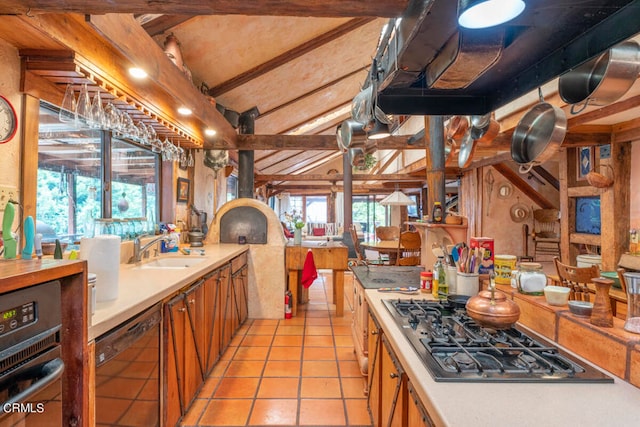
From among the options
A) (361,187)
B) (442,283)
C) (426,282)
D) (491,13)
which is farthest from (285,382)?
(361,187)

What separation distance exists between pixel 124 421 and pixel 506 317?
1643mm

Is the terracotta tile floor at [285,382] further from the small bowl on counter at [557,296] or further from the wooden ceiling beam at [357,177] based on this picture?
the wooden ceiling beam at [357,177]

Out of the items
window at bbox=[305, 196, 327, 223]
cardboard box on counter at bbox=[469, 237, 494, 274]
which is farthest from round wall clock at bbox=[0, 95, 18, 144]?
window at bbox=[305, 196, 327, 223]

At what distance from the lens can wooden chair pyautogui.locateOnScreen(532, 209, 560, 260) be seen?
7590 mm

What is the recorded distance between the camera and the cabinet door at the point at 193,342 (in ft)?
7.30

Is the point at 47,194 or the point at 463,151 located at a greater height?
the point at 463,151

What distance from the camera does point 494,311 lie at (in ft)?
4.19

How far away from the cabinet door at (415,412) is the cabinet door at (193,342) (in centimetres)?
153

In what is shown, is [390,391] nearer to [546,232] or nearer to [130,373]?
[130,373]

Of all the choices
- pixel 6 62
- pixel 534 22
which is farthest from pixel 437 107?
pixel 6 62

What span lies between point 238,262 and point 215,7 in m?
2.96

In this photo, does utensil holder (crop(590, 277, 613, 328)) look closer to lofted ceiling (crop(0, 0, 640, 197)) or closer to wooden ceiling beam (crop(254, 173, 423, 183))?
lofted ceiling (crop(0, 0, 640, 197))

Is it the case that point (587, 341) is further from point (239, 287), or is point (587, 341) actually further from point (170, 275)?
point (239, 287)

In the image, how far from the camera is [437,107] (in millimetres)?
1773
